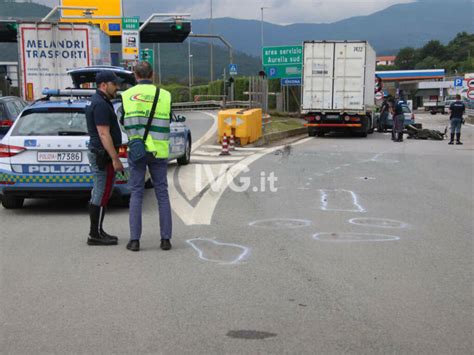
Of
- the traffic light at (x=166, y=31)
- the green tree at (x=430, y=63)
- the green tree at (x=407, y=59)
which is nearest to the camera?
the traffic light at (x=166, y=31)

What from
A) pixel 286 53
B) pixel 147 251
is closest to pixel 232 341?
Answer: pixel 147 251

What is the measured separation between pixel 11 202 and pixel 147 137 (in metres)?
3.39

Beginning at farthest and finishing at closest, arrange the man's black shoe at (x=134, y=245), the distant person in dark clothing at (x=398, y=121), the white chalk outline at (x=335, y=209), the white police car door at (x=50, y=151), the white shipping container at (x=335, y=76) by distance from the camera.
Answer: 1. the white shipping container at (x=335, y=76)
2. the distant person in dark clothing at (x=398, y=121)
3. the white chalk outline at (x=335, y=209)
4. the white police car door at (x=50, y=151)
5. the man's black shoe at (x=134, y=245)

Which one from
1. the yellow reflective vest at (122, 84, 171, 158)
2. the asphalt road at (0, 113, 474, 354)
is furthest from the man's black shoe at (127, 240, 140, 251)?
the yellow reflective vest at (122, 84, 171, 158)

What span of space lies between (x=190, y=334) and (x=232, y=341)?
1.04 ft

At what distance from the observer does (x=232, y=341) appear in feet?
13.8

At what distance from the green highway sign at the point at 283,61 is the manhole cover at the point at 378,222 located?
26.1 meters

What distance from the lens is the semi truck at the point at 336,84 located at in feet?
80.1

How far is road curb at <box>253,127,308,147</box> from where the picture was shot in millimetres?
20344

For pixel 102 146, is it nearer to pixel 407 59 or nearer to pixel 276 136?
pixel 276 136

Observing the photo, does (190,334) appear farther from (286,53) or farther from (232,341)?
(286,53)

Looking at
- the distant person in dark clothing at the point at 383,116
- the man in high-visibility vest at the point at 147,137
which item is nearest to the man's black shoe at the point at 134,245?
the man in high-visibility vest at the point at 147,137

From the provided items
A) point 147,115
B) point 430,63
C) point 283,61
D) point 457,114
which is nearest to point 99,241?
point 147,115

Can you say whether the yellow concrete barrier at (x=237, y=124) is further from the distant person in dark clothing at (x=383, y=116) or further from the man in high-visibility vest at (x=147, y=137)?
the distant person in dark clothing at (x=383, y=116)
